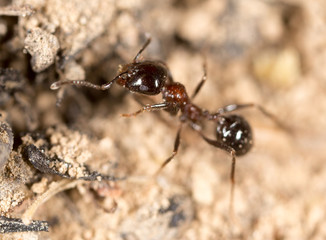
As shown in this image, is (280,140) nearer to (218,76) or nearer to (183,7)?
(218,76)

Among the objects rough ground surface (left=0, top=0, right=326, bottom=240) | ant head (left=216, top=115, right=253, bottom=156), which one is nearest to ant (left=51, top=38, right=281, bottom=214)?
ant head (left=216, top=115, right=253, bottom=156)

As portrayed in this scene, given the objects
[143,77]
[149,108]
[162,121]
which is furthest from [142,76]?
[162,121]

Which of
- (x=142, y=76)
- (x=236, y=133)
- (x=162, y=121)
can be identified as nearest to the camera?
(x=142, y=76)

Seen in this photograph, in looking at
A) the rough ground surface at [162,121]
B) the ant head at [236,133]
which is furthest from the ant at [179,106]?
the rough ground surface at [162,121]

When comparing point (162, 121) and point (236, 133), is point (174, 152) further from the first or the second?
point (236, 133)

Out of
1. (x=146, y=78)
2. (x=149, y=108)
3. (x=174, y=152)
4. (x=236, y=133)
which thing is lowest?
(x=174, y=152)

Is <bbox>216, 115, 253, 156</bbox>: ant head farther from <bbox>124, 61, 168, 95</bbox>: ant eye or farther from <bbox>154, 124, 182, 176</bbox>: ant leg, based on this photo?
<bbox>124, 61, 168, 95</bbox>: ant eye

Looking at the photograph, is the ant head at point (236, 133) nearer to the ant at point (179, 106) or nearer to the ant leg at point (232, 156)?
the ant at point (179, 106)
